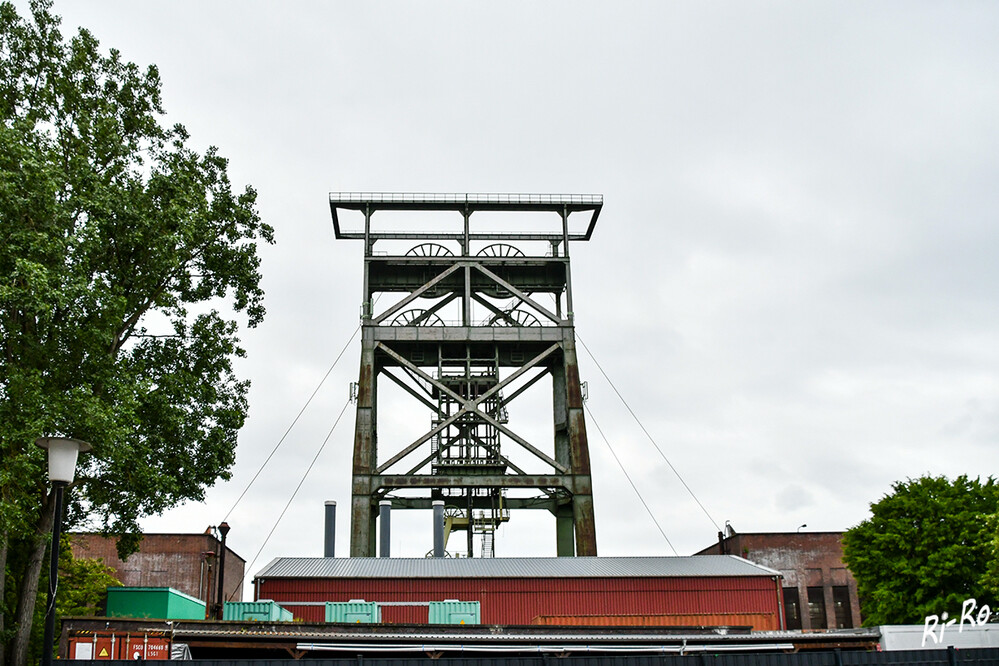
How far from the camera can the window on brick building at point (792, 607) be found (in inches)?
1960

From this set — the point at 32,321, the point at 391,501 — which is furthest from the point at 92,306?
the point at 391,501

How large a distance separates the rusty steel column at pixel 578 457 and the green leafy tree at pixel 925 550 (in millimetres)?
10767

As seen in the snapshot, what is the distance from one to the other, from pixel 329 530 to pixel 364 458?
13.9 feet

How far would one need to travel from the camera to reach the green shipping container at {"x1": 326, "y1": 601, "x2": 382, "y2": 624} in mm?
25953

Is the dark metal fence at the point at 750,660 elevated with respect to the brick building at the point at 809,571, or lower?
lower

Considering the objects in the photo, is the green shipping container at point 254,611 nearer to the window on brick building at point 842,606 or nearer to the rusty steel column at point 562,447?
the rusty steel column at point 562,447

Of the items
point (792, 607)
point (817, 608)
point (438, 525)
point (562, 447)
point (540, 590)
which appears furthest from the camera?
point (817, 608)

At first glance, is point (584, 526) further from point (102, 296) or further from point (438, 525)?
point (102, 296)

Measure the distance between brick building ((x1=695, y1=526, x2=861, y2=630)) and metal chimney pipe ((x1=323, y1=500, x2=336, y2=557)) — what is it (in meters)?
23.8

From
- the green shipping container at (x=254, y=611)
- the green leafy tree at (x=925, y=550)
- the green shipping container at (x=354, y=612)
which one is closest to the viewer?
the green shipping container at (x=254, y=611)

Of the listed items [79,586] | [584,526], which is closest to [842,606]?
[584,526]

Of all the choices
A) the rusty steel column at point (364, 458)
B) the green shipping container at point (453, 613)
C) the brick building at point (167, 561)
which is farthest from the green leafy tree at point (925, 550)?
the brick building at point (167, 561)

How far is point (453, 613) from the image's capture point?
86.6 feet

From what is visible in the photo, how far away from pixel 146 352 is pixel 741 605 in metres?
20.6
